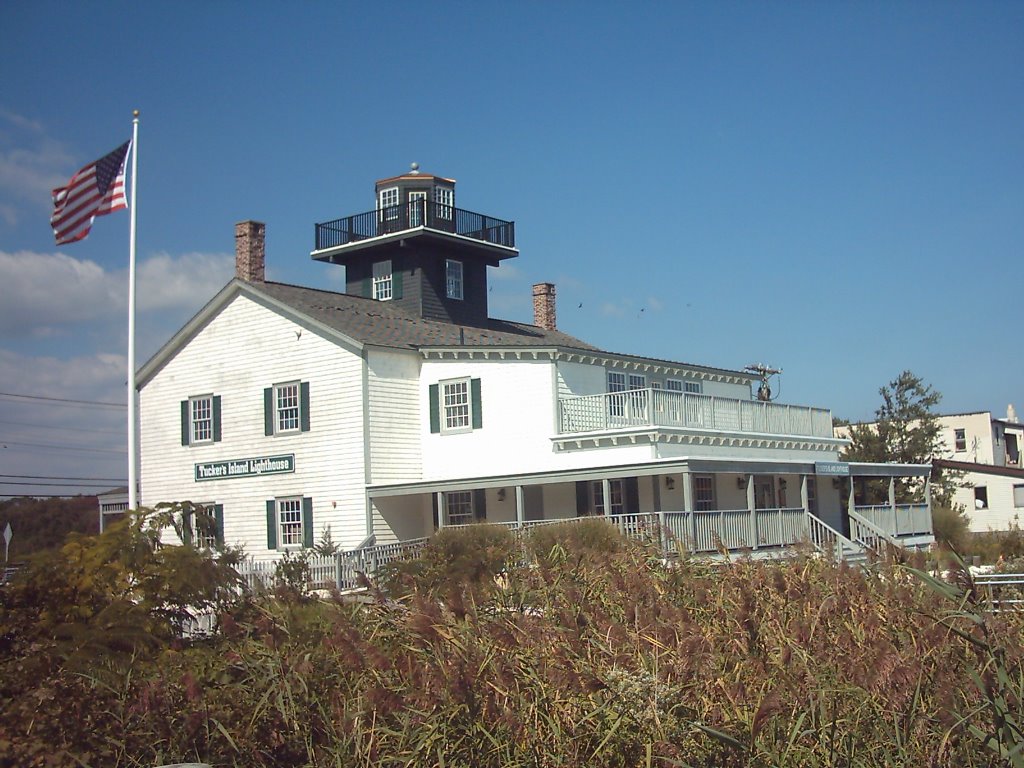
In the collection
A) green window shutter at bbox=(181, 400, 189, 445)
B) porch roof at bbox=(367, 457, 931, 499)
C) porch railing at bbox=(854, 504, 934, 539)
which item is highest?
green window shutter at bbox=(181, 400, 189, 445)

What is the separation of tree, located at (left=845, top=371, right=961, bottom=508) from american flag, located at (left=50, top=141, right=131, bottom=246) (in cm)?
2756

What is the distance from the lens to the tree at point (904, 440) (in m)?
42.5

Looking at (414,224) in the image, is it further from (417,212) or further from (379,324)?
(379,324)

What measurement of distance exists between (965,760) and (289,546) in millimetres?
27398

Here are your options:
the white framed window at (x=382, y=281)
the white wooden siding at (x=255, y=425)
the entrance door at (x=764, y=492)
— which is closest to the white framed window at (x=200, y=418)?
the white wooden siding at (x=255, y=425)

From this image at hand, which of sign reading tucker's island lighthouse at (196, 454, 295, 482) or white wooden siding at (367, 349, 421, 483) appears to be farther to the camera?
sign reading tucker's island lighthouse at (196, 454, 295, 482)

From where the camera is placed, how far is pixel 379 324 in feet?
109

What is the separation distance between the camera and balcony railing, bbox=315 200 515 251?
121 feet

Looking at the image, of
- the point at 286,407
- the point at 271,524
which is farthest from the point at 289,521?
the point at 286,407

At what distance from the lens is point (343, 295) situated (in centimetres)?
3572

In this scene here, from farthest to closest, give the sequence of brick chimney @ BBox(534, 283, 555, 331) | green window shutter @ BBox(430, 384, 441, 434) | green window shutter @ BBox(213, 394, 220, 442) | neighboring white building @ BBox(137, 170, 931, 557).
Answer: brick chimney @ BBox(534, 283, 555, 331)
green window shutter @ BBox(213, 394, 220, 442)
green window shutter @ BBox(430, 384, 441, 434)
neighboring white building @ BBox(137, 170, 931, 557)

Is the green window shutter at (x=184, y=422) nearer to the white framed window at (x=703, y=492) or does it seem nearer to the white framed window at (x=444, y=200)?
the white framed window at (x=444, y=200)

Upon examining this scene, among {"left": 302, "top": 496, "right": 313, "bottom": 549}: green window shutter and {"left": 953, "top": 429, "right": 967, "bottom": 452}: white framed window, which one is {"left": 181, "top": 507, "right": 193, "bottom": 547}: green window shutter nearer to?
{"left": 302, "top": 496, "right": 313, "bottom": 549}: green window shutter

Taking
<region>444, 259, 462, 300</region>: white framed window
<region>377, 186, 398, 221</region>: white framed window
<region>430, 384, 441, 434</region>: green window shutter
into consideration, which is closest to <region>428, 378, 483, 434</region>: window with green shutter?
Answer: <region>430, 384, 441, 434</region>: green window shutter
